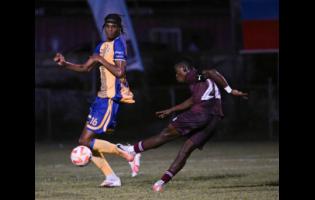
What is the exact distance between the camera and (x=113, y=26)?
44.6 feet

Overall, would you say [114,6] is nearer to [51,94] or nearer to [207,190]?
[51,94]

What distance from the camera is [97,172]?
17188 mm

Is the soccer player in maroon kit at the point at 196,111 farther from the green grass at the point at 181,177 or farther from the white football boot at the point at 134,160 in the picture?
the green grass at the point at 181,177

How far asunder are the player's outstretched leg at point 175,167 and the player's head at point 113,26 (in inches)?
71.4

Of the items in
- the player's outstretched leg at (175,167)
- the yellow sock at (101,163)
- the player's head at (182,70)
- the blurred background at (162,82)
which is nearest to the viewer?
the player's outstretched leg at (175,167)

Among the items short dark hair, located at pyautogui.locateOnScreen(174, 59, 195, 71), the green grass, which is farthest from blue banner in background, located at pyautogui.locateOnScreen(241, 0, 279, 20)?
short dark hair, located at pyautogui.locateOnScreen(174, 59, 195, 71)

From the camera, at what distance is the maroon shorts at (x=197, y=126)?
1398 cm

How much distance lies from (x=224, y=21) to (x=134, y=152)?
1025 inches

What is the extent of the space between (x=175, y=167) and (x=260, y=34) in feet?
52.6

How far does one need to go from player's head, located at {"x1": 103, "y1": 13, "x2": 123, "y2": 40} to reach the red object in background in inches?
621

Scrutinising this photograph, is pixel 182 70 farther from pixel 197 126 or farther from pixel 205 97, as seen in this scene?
pixel 197 126

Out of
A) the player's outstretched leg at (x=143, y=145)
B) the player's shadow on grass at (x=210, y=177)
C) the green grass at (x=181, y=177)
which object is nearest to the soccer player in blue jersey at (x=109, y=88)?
the player's outstretched leg at (x=143, y=145)
